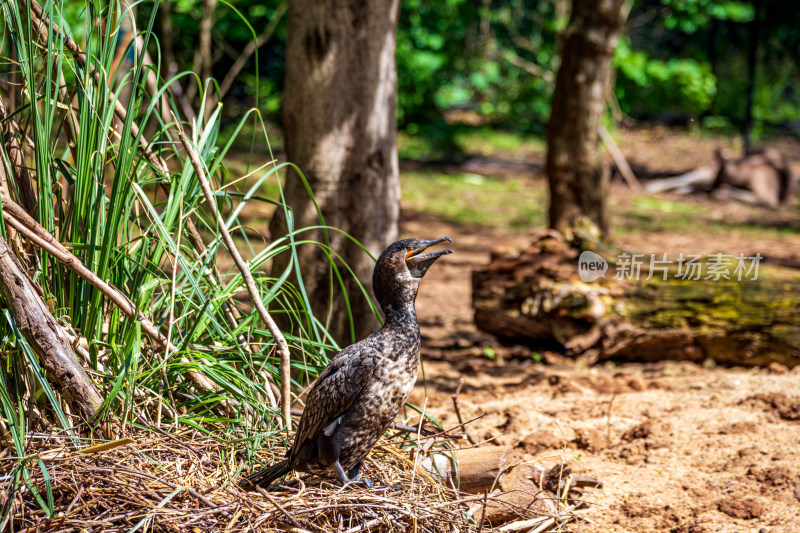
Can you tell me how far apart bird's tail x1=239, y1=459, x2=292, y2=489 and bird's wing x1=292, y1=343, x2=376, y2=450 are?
7 centimetres

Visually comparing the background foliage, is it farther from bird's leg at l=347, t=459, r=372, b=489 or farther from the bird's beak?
bird's leg at l=347, t=459, r=372, b=489

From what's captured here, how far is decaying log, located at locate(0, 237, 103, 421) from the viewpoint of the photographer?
2262 mm

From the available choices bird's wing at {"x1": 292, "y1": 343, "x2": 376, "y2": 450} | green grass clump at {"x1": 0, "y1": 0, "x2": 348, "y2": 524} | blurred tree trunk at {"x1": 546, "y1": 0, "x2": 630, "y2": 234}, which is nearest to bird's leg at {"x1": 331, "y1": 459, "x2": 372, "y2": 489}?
bird's wing at {"x1": 292, "y1": 343, "x2": 376, "y2": 450}

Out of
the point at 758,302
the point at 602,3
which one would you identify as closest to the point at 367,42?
the point at 758,302

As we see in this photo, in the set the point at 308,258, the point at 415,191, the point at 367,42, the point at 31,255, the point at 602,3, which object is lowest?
the point at 415,191

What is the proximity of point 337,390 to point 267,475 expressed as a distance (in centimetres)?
36

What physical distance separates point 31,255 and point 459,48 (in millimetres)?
15074

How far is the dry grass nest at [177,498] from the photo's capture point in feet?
6.81

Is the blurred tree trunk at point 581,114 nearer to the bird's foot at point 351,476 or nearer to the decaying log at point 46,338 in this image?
the bird's foot at point 351,476

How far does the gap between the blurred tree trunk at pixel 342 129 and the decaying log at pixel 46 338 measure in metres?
1.50

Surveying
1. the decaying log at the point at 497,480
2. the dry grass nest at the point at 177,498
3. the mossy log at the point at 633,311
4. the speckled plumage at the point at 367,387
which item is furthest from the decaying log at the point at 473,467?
the mossy log at the point at 633,311

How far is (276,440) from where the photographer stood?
276 cm

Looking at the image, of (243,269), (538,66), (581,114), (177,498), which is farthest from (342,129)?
(538,66)

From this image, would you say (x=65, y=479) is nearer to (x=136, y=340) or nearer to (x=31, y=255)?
(x=136, y=340)
